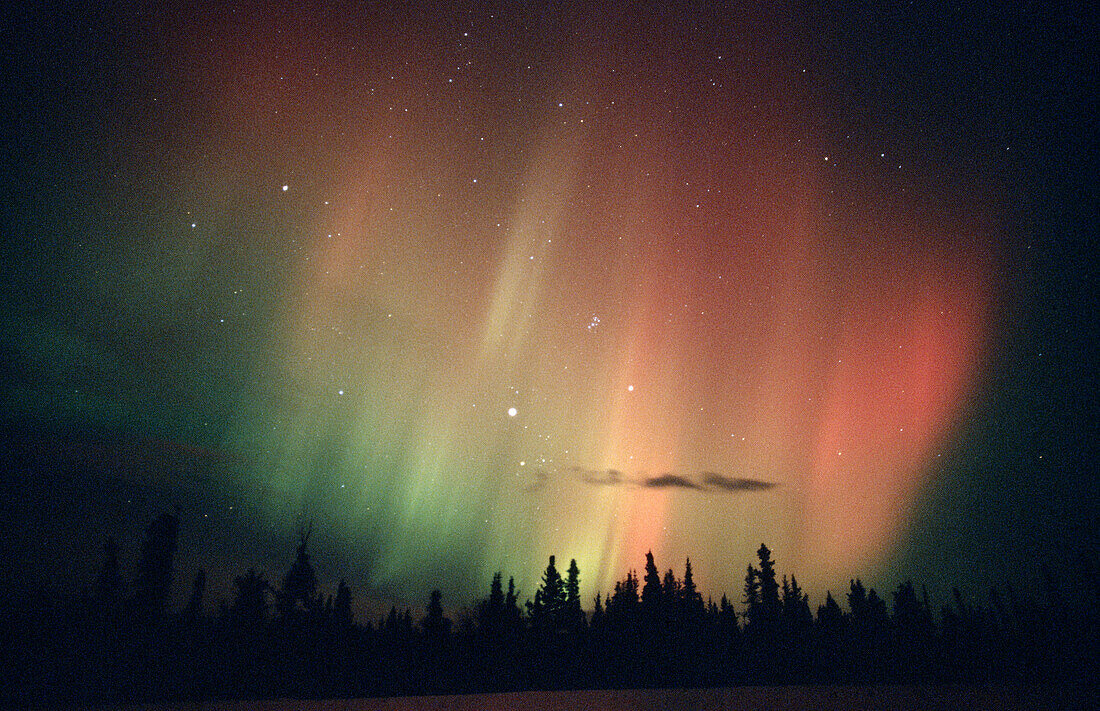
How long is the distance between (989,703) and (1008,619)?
116111 millimetres

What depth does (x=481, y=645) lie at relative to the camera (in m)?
50.3

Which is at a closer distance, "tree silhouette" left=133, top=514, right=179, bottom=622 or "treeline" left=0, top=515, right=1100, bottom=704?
"treeline" left=0, top=515, right=1100, bottom=704

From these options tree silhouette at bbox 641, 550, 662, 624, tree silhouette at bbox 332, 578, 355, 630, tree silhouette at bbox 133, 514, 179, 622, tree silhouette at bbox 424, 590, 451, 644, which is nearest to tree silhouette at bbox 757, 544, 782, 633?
tree silhouette at bbox 641, 550, 662, 624

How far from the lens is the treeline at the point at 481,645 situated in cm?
3975

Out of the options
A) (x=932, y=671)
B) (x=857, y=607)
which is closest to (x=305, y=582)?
(x=932, y=671)

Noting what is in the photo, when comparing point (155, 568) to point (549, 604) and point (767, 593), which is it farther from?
point (767, 593)

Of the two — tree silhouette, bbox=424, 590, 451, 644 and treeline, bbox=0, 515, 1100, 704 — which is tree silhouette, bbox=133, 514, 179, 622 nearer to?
treeline, bbox=0, 515, 1100, 704

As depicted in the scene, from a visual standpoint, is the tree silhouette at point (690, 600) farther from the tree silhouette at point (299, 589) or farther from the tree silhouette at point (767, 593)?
the tree silhouette at point (299, 589)

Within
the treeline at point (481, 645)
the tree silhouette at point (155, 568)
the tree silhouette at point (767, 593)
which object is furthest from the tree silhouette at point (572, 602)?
the tree silhouette at point (155, 568)

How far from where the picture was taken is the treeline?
130 ft

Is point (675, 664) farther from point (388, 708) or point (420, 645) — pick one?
point (388, 708)

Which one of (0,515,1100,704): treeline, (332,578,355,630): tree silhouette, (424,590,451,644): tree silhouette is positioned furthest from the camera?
(332,578,355,630): tree silhouette

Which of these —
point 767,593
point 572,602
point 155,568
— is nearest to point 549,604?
point 572,602

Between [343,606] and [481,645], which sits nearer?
[481,645]
